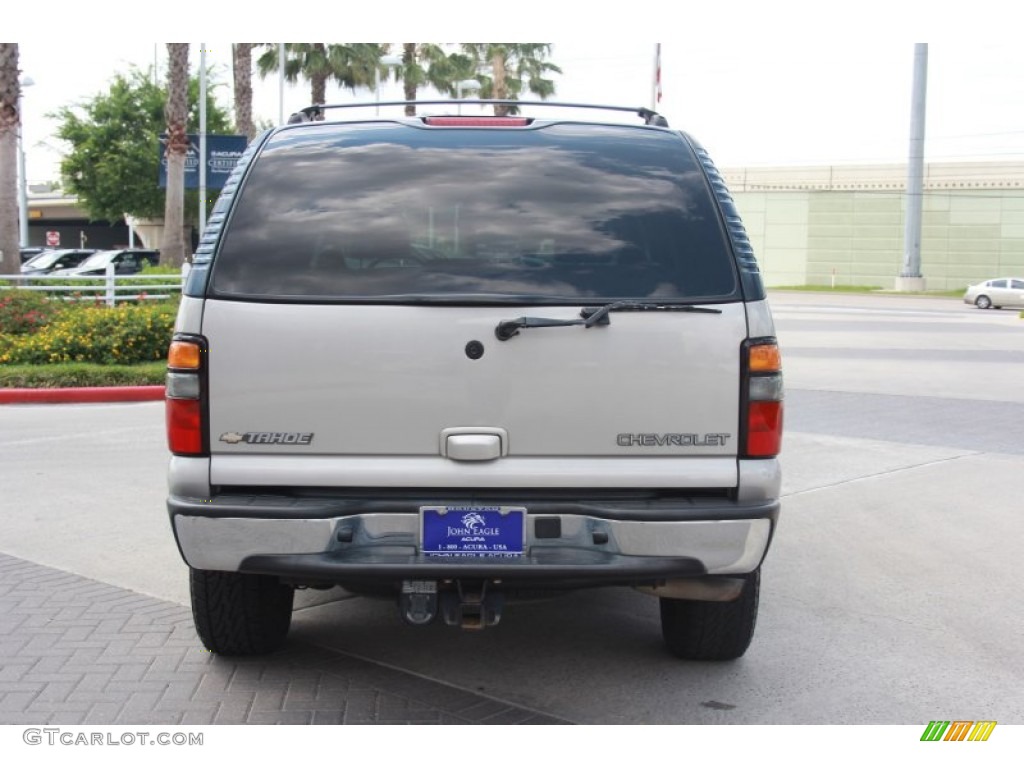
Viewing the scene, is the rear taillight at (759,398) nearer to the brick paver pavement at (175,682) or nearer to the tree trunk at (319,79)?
the brick paver pavement at (175,682)

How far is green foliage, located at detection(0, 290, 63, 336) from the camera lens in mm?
16062

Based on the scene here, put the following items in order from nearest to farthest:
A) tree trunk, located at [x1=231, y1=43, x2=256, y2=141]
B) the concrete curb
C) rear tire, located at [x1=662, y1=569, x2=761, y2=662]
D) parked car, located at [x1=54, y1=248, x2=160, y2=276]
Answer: rear tire, located at [x1=662, y1=569, x2=761, y2=662] < the concrete curb < tree trunk, located at [x1=231, y1=43, x2=256, y2=141] < parked car, located at [x1=54, y1=248, x2=160, y2=276]

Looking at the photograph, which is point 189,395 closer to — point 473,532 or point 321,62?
point 473,532

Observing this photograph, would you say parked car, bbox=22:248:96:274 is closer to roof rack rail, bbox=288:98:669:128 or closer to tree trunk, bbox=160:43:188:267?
tree trunk, bbox=160:43:188:267

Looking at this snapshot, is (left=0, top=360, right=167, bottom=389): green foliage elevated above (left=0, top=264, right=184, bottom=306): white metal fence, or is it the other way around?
(left=0, top=264, right=184, bottom=306): white metal fence

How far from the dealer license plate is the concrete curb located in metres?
10.5

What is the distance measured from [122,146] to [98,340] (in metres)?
33.4

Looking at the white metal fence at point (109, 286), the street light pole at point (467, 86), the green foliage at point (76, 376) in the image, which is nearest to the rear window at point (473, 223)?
the green foliage at point (76, 376)

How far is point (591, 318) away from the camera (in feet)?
13.5

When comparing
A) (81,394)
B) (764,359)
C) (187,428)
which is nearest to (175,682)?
(187,428)

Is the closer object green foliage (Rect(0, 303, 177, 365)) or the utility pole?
green foliage (Rect(0, 303, 177, 365))

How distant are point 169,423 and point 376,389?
747 millimetres

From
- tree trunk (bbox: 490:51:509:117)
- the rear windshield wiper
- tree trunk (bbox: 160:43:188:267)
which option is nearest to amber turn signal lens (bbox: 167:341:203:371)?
the rear windshield wiper

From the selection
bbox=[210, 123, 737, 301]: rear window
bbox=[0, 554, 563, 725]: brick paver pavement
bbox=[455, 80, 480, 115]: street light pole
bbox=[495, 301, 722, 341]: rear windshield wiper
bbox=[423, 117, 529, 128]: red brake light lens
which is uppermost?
bbox=[455, 80, 480, 115]: street light pole
